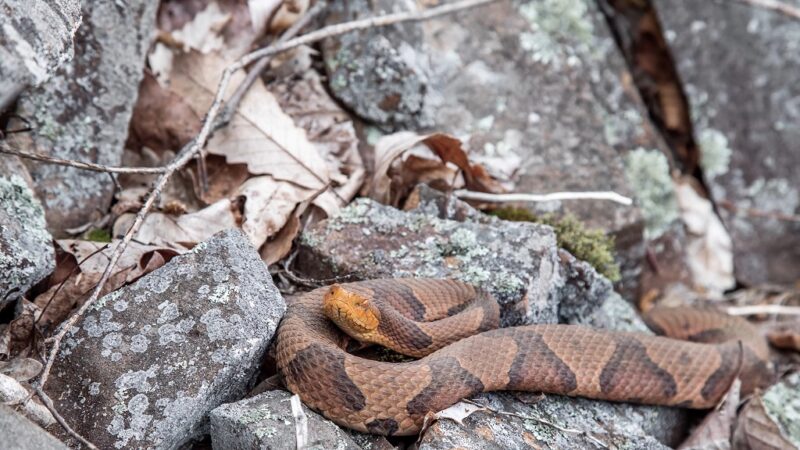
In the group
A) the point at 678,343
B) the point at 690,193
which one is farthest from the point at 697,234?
the point at 678,343

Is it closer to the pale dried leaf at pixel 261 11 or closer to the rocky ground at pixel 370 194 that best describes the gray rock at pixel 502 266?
the rocky ground at pixel 370 194

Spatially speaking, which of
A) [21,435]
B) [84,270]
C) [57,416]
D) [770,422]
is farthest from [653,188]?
[21,435]

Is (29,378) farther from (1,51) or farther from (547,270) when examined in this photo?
(547,270)

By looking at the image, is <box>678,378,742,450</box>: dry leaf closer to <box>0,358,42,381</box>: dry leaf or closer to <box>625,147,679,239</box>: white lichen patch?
<box>625,147,679,239</box>: white lichen patch

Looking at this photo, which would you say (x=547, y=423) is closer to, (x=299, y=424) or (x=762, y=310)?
→ (x=299, y=424)

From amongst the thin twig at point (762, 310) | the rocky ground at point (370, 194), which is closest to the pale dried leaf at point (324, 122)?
the rocky ground at point (370, 194)

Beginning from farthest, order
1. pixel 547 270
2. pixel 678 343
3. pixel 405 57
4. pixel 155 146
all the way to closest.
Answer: pixel 405 57 < pixel 155 146 < pixel 678 343 < pixel 547 270

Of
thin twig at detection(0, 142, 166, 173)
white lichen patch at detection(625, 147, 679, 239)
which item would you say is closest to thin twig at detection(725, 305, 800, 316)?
white lichen patch at detection(625, 147, 679, 239)

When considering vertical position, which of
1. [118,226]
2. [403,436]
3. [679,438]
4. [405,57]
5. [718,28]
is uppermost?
[718,28]
